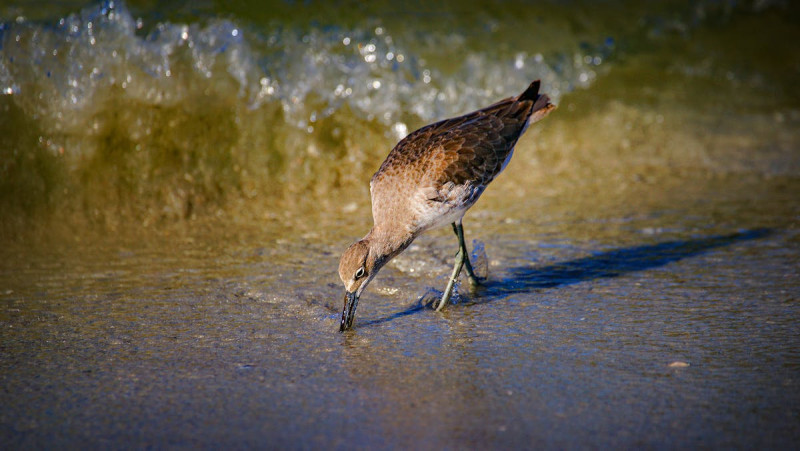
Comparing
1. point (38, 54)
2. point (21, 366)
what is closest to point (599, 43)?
point (38, 54)

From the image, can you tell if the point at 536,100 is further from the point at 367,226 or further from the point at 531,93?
the point at 367,226

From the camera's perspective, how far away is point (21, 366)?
3.35m

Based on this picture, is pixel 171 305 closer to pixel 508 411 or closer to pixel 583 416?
pixel 508 411

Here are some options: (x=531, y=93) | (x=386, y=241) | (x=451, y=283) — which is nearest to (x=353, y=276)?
(x=386, y=241)

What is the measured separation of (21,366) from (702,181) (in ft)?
16.9

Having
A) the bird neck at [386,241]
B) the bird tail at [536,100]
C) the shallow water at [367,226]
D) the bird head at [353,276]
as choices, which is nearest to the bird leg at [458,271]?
the shallow water at [367,226]

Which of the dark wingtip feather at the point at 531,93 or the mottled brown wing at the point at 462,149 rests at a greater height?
the dark wingtip feather at the point at 531,93

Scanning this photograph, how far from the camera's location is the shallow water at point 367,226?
2.97m

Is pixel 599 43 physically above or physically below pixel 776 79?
above

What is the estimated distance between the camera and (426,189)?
4.14 meters

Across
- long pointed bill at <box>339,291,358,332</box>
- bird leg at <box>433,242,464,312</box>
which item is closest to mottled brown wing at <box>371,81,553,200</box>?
bird leg at <box>433,242,464,312</box>

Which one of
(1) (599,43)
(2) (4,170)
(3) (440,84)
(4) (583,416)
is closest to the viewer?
(4) (583,416)

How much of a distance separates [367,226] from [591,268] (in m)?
1.62

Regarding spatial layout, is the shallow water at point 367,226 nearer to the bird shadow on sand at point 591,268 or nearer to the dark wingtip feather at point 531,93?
the bird shadow on sand at point 591,268
